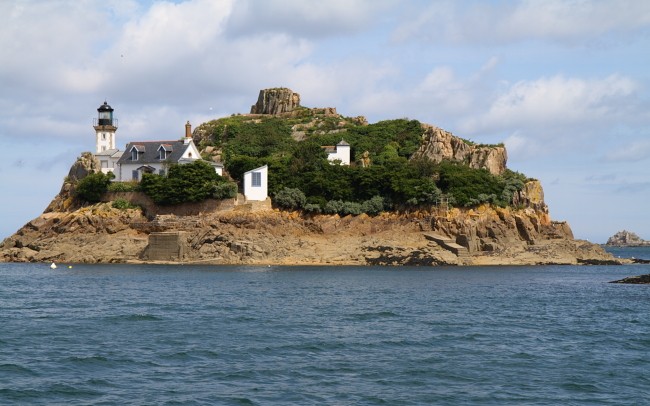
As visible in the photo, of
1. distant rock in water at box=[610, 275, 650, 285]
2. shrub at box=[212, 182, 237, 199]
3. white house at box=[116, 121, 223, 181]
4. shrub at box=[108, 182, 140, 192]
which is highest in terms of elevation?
white house at box=[116, 121, 223, 181]

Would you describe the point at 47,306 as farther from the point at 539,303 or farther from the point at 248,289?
the point at 539,303

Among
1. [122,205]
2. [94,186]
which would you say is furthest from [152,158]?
[122,205]

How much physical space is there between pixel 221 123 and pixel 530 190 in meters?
36.9

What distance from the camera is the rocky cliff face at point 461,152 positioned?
8075 cm

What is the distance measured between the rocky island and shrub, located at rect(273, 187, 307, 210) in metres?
0.11

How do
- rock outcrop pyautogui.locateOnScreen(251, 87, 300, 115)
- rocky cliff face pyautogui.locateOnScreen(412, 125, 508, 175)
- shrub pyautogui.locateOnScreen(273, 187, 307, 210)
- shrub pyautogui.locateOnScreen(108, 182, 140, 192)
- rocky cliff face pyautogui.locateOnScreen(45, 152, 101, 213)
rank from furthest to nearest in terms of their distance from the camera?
rock outcrop pyautogui.locateOnScreen(251, 87, 300, 115)
rocky cliff face pyautogui.locateOnScreen(412, 125, 508, 175)
rocky cliff face pyautogui.locateOnScreen(45, 152, 101, 213)
shrub pyautogui.locateOnScreen(108, 182, 140, 192)
shrub pyautogui.locateOnScreen(273, 187, 307, 210)

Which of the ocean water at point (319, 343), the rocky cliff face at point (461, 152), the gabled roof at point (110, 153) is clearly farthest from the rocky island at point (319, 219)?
the ocean water at point (319, 343)

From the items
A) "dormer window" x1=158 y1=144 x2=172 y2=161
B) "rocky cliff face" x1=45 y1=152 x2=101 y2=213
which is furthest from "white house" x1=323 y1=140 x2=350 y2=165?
"rocky cliff face" x1=45 y1=152 x2=101 y2=213

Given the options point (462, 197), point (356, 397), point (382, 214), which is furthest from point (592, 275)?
point (356, 397)

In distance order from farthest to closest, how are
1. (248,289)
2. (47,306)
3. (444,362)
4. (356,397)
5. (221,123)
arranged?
(221,123)
(248,289)
(47,306)
(444,362)
(356,397)

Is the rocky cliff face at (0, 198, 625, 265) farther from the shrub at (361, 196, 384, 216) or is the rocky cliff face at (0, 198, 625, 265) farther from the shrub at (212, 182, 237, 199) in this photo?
the shrub at (212, 182, 237, 199)

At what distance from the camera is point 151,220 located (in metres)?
73.2

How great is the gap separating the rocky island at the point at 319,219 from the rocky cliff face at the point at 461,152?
0.66 ft

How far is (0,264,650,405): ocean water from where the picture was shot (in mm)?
21266
